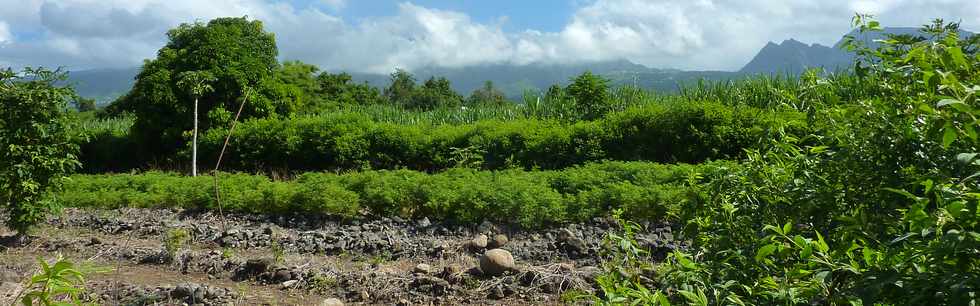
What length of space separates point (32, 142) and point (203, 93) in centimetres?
744

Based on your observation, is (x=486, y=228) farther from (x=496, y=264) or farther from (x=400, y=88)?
(x=400, y=88)

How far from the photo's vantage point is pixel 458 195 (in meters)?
6.91

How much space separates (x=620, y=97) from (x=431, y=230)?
26.8ft

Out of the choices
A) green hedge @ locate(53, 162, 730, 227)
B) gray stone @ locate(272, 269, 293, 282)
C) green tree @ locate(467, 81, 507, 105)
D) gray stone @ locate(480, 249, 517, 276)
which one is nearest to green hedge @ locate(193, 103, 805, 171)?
green hedge @ locate(53, 162, 730, 227)

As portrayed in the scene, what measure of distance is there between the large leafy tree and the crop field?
6 cm

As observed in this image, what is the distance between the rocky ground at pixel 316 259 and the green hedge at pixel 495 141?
3.43 m

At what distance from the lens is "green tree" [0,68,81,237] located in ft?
22.5

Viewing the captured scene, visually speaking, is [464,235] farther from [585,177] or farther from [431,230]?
[585,177]

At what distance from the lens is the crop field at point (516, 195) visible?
1.53 metres

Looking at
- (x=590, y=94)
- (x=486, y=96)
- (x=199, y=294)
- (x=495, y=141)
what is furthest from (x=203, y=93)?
(x=486, y=96)

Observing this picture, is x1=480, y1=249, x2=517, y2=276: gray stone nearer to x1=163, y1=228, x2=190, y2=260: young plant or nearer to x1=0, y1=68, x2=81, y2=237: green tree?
x1=163, y1=228, x2=190, y2=260: young plant

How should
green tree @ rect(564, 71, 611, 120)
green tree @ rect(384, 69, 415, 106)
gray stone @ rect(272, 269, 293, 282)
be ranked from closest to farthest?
1. gray stone @ rect(272, 269, 293, 282)
2. green tree @ rect(564, 71, 611, 120)
3. green tree @ rect(384, 69, 415, 106)

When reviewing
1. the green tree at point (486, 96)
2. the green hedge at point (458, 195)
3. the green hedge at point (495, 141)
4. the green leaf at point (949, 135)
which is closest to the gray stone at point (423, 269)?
the green hedge at point (458, 195)

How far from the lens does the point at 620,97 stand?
13.9 metres
